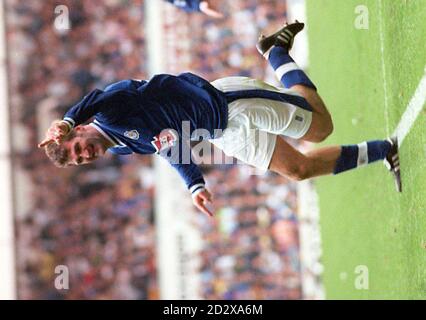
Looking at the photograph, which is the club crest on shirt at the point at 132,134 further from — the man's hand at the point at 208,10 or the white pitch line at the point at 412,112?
the man's hand at the point at 208,10

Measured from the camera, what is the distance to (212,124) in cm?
330

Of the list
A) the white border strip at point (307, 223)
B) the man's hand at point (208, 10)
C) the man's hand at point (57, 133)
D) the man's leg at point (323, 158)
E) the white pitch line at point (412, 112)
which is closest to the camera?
the man's hand at point (57, 133)

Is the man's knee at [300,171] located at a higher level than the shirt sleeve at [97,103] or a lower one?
lower

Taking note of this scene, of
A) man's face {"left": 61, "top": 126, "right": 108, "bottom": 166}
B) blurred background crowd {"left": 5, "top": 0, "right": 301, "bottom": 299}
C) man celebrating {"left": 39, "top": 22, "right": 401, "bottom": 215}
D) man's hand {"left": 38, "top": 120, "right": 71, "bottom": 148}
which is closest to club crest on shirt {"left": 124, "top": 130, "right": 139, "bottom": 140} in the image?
man celebrating {"left": 39, "top": 22, "right": 401, "bottom": 215}

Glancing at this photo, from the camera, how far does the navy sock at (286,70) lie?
3.60 meters

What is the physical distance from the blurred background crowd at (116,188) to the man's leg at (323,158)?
5327 mm

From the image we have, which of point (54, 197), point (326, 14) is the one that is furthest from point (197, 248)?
point (326, 14)

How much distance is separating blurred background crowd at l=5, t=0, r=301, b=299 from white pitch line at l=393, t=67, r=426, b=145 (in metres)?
5.50

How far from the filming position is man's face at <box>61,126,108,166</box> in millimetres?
2875

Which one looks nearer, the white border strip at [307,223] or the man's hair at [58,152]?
the man's hair at [58,152]

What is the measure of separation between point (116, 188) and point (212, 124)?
689 centimetres

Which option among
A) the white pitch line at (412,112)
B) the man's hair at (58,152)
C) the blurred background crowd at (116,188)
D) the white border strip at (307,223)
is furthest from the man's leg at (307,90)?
the blurred background crowd at (116,188)

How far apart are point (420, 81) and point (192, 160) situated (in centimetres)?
121

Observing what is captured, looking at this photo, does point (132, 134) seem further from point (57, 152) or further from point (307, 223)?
point (307, 223)
